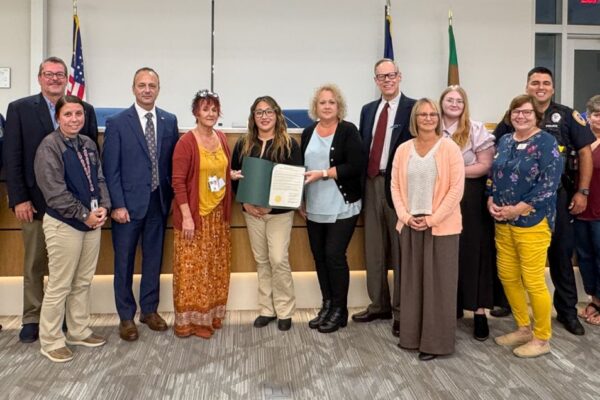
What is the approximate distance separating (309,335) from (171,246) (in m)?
1.15

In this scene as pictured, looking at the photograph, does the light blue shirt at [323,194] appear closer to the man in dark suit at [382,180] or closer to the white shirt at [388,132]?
the man in dark suit at [382,180]

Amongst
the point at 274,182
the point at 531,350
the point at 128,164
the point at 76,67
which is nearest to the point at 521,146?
the point at 531,350

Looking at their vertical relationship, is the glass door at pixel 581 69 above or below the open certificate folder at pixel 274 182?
above

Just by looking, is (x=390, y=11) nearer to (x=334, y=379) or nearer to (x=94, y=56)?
(x=94, y=56)

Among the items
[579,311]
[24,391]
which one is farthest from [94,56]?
[579,311]

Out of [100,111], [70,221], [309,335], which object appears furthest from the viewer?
[100,111]

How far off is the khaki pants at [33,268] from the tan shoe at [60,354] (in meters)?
0.34

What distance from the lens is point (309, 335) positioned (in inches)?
114

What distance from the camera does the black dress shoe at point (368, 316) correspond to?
312 centimetres

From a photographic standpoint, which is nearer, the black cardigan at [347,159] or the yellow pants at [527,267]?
the yellow pants at [527,267]

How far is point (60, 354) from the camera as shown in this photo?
2531 millimetres

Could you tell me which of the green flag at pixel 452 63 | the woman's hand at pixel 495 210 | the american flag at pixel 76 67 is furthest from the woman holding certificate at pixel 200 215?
the green flag at pixel 452 63

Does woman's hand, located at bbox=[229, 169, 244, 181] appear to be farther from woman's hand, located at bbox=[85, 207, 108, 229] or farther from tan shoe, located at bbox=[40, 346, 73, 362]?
tan shoe, located at bbox=[40, 346, 73, 362]

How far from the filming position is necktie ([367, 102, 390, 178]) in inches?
116
